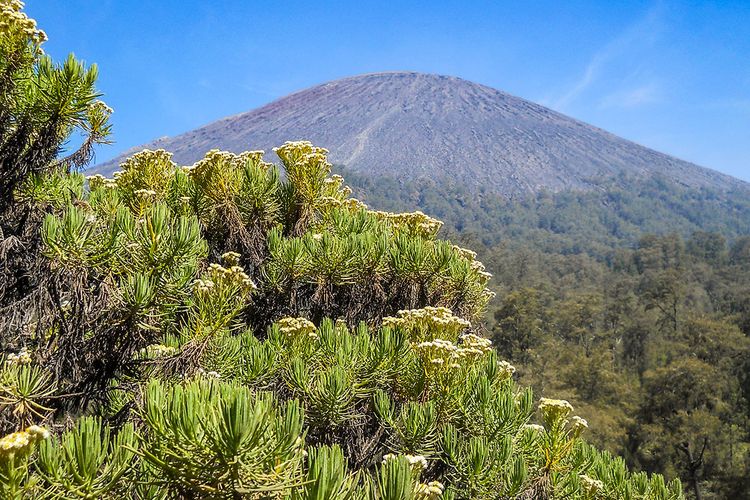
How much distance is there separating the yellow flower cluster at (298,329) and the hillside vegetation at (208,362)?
0.01m

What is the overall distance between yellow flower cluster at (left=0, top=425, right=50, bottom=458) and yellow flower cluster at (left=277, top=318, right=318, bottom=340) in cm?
167

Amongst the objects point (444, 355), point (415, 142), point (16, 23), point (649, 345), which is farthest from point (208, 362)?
point (415, 142)

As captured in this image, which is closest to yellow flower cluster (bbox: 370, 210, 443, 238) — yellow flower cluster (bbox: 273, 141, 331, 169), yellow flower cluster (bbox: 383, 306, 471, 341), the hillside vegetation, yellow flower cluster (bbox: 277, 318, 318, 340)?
the hillside vegetation

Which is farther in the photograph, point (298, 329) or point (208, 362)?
point (298, 329)

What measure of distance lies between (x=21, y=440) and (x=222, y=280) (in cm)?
144

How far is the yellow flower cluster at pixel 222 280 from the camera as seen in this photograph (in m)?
2.68

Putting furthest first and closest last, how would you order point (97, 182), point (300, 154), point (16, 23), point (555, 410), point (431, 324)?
point (97, 182) → point (300, 154) → point (431, 324) → point (555, 410) → point (16, 23)

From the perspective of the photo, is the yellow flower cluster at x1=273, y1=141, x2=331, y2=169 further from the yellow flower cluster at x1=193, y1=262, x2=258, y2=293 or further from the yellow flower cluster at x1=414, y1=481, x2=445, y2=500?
the yellow flower cluster at x1=414, y1=481, x2=445, y2=500

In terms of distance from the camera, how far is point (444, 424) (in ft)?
9.68

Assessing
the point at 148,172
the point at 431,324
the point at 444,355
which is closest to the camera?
the point at 444,355

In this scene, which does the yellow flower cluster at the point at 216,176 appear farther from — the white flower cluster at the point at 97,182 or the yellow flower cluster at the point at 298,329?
the yellow flower cluster at the point at 298,329

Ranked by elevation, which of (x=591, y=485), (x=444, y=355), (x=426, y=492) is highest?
(x=444, y=355)

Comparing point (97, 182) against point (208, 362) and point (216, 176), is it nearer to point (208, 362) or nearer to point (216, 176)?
point (216, 176)

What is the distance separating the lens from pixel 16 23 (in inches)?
→ 108
